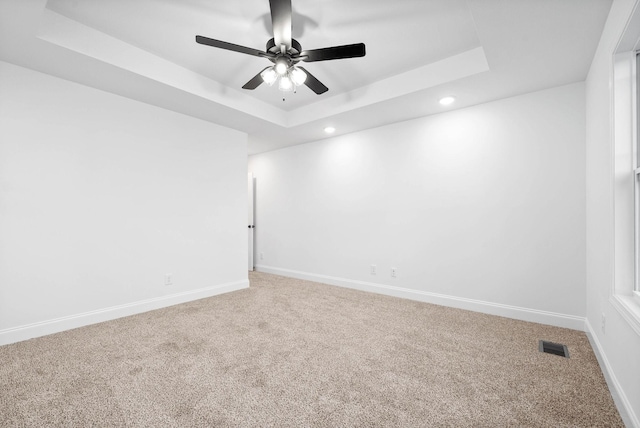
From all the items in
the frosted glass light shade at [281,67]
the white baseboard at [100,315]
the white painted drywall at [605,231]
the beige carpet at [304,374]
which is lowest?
the beige carpet at [304,374]

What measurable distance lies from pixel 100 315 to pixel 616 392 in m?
4.23

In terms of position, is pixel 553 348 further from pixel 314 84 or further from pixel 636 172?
pixel 314 84

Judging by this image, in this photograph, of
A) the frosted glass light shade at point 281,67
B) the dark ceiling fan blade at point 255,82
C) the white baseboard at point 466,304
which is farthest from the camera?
the white baseboard at point 466,304

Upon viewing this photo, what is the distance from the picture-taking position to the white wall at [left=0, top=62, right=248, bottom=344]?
2549 millimetres

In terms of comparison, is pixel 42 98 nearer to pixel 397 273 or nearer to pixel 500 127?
pixel 397 273

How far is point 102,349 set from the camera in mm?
2369

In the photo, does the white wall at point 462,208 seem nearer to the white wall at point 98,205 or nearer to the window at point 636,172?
the window at point 636,172

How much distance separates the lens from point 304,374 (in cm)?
199

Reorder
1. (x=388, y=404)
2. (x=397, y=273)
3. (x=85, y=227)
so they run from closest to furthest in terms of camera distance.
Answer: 1. (x=388, y=404)
2. (x=85, y=227)
3. (x=397, y=273)

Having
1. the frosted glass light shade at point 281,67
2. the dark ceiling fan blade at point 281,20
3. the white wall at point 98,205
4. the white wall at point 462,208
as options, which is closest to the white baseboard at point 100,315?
the white wall at point 98,205

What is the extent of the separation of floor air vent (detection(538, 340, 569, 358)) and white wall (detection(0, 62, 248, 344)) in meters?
3.63

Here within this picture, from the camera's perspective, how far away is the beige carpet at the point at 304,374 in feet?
5.21

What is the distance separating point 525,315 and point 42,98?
519cm

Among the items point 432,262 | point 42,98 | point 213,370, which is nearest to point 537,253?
point 432,262
